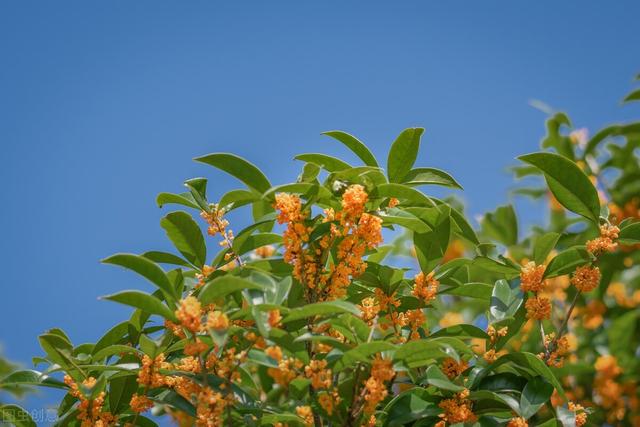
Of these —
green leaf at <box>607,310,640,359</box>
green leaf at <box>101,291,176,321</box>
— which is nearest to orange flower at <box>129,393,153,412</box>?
green leaf at <box>101,291,176,321</box>

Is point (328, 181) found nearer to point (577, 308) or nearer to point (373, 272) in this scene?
point (373, 272)

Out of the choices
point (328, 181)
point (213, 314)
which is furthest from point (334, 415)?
point (328, 181)

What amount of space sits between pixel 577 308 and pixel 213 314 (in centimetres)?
363

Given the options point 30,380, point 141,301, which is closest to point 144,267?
point 141,301

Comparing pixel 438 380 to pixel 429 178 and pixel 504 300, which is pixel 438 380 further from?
pixel 429 178

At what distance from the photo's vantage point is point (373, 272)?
6.56 feet

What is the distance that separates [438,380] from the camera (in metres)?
1.63

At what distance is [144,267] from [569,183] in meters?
1.22

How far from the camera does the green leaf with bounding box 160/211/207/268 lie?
191 centimetres

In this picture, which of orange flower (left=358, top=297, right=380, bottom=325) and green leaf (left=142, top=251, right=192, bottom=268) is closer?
orange flower (left=358, top=297, right=380, bottom=325)

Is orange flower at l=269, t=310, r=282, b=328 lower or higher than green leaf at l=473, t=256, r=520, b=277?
lower

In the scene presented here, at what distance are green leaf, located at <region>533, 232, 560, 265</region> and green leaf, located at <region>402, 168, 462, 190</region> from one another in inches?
13.8

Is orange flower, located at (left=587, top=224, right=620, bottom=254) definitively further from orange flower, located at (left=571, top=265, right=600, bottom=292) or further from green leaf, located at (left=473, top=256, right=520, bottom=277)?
green leaf, located at (left=473, top=256, right=520, bottom=277)

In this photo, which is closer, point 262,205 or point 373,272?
point 373,272
